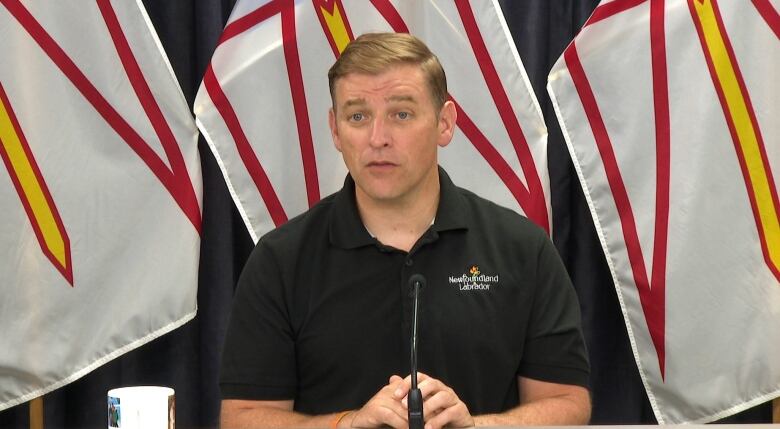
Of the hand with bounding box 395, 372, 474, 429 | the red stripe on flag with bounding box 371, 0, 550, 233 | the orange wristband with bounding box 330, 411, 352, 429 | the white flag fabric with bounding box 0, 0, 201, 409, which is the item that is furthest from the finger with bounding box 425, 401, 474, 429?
the white flag fabric with bounding box 0, 0, 201, 409

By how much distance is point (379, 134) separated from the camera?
7.30 ft

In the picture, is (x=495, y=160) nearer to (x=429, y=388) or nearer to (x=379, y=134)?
(x=379, y=134)

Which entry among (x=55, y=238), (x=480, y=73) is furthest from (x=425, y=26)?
(x=55, y=238)

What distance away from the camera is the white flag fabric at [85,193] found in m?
2.96

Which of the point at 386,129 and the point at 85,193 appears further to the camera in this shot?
the point at 85,193

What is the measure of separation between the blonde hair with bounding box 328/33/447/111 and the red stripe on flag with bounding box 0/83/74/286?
1070 millimetres

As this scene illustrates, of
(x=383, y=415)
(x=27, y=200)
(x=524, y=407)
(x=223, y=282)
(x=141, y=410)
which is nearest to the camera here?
(x=141, y=410)

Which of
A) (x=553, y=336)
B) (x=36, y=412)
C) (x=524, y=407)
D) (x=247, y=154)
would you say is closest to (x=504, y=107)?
(x=247, y=154)

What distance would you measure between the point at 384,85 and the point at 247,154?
883mm

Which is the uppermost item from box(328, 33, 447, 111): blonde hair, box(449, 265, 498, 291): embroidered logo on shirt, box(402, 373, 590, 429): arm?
box(328, 33, 447, 111): blonde hair

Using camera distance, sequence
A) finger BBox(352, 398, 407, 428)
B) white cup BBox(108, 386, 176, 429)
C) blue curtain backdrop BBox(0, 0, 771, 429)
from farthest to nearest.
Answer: blue curtain backdrop BBox(0, 0, 771, 429), finger BBox(352, 398, 407, 428), white cup BBox(108, 386, 176, 429)

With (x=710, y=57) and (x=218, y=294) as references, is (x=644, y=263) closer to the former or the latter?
(x=710, y=57)

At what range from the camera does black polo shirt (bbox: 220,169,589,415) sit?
2246 millimetres

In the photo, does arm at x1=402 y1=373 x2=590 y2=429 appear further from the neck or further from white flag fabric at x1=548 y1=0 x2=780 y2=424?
white flag fabric at x1=548 y1=0 x2=780 y2=424
